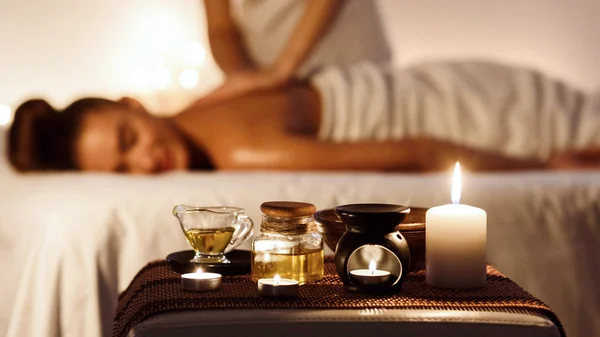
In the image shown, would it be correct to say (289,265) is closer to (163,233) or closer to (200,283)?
(200,283)

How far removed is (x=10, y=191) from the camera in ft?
5.25

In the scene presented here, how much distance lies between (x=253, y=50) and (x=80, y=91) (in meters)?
1.02

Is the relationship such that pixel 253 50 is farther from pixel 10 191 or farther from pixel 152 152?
pixel 10 191

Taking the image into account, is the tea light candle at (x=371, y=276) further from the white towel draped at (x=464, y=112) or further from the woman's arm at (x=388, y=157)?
the white towel draped at (x=464, y=112)

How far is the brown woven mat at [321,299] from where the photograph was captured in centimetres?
82

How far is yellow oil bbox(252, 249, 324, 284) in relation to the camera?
930mm

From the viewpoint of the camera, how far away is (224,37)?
2.85m

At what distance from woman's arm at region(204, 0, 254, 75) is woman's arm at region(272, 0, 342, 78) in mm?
175

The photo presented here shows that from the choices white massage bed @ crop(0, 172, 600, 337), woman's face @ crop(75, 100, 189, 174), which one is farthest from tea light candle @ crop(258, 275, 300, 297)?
woman's face @ crop(75, 100, 189, 174)

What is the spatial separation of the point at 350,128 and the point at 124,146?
63 cm

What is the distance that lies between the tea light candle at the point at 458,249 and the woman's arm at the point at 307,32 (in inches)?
70.7

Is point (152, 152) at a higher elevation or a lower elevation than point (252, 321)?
higher

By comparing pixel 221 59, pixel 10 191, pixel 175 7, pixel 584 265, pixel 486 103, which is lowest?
pixel 584 265

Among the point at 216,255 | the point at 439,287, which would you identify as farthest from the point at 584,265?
the point at 216,255
